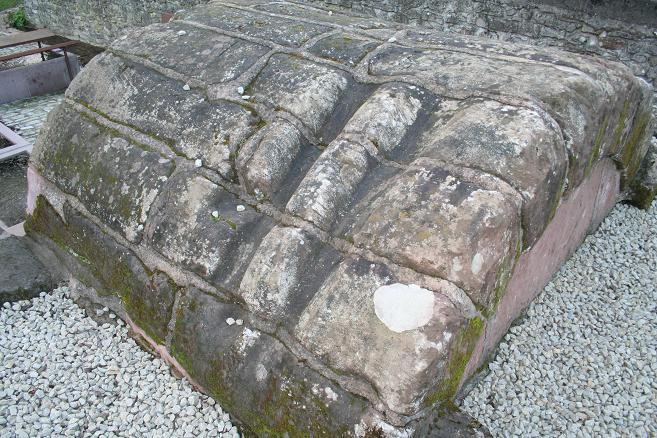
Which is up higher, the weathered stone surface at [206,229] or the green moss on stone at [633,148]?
the green moss on stone at [633,148]

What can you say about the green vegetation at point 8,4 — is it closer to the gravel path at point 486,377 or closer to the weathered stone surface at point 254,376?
the gravel path at point 486,377

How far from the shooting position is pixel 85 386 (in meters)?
2.51

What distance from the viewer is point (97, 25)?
425 inches

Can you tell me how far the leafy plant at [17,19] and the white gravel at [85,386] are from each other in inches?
475

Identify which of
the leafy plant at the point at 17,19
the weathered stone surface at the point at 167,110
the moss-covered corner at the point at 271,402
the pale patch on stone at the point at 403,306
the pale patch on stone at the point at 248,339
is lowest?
the leafy plant at the point at 17,19

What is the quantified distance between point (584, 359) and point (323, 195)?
1759 mm

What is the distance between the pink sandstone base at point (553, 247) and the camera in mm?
2582

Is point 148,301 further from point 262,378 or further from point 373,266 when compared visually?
point 373,266

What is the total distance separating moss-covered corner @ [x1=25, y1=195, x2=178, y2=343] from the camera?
2.47 m

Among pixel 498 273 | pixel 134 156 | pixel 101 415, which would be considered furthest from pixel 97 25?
pixel 498 273

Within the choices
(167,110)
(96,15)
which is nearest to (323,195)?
(167,110)

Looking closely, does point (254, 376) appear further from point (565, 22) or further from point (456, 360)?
point (565, 22)

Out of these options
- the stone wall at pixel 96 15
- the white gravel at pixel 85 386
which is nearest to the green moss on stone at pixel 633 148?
the white gravel at pixel 85 386

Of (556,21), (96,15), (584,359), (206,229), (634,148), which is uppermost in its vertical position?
(556,21)
